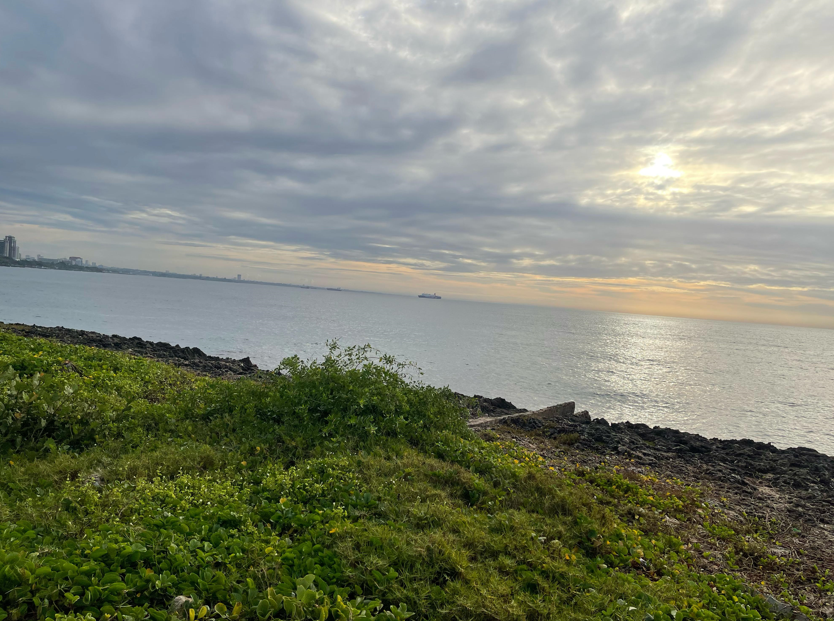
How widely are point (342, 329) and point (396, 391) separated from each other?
55.8 m

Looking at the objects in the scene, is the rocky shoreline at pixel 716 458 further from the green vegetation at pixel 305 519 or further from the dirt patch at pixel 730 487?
the green vegetation at pixel 305 519

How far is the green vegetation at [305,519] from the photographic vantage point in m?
3.88

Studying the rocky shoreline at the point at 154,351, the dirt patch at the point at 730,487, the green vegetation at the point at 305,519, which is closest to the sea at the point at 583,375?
the rocky shoreline at the point at 154,351

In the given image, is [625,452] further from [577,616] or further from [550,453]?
[577,616]

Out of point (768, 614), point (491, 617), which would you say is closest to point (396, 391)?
point (491, 617)

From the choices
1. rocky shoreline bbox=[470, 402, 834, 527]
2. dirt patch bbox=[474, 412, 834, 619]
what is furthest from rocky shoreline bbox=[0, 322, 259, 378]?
dirt patch bbox=[474, 412, 834, 619]

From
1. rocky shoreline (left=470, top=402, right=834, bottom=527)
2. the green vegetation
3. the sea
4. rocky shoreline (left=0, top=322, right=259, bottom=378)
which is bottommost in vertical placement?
the sea

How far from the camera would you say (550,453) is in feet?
38.1

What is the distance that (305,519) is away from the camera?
5340 millimetres

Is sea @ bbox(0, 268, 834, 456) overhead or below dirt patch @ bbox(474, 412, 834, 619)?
below

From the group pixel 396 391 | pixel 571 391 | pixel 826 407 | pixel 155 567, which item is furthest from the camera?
pixel 826 407

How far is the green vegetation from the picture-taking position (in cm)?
388

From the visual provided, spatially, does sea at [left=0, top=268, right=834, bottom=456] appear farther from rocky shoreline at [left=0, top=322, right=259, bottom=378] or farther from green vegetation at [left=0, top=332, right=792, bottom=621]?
green vegetation at [left=0, top=332, right=792, bottom=621]

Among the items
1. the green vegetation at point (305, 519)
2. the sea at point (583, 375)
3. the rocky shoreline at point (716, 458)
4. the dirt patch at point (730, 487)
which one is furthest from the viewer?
the sea at point (583, 375)
